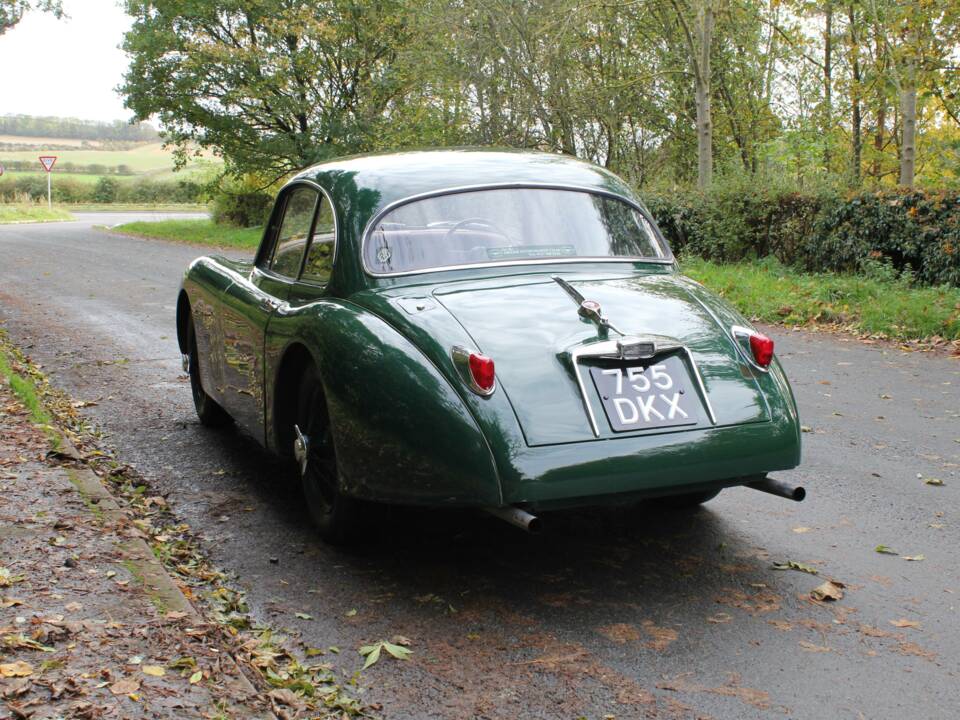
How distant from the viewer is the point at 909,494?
5.20m

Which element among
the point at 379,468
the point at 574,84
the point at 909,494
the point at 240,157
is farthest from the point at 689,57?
the point at 379,468

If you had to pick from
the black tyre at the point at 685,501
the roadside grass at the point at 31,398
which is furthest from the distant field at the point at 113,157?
the black tyre at the point at 685,501

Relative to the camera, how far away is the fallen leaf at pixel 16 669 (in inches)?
119

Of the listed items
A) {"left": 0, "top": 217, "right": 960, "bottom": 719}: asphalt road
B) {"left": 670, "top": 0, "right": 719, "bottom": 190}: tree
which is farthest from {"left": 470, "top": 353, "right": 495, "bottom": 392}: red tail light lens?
{"left": 670, "top": 0, "right": 719, "bottom": 190}: tree

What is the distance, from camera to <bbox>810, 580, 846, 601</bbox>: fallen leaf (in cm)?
390

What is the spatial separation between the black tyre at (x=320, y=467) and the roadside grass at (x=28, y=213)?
1623 inches

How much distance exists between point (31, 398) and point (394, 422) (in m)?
3.98

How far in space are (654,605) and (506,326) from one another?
1.17 meters

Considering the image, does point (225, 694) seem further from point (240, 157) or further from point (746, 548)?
point (240, 157)

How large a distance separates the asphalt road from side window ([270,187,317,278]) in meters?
1.16

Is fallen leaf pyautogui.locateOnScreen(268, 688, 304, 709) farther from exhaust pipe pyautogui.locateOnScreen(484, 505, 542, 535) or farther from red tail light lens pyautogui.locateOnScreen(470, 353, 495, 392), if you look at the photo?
red tail light lens pyautogui.locateOnScreen(470, 353, 495, 392)

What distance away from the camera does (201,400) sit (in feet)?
22.6

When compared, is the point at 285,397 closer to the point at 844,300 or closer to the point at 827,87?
the point at 844,300

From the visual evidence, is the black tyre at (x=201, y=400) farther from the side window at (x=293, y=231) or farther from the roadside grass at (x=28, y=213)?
the roadside grass at (x=28, y=213)
